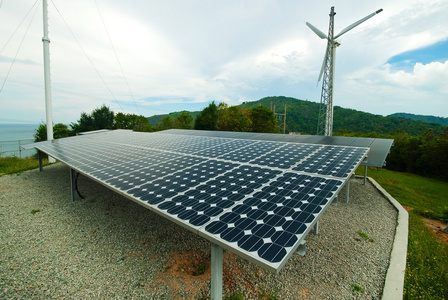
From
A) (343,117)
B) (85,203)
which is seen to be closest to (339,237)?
(85,203)

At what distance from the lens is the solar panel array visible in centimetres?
386

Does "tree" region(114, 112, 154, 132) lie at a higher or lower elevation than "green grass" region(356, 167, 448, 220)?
higher

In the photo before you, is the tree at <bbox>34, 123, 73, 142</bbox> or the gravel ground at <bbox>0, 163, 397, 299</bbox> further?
the tree at <bbox>34, 123, 73, 142</bbox>

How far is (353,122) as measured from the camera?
78.1 metres

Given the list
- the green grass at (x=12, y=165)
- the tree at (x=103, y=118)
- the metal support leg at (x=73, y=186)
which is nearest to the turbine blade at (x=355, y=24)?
the metal support leg at (x=73, y=186)

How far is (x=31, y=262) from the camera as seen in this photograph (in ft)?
23.2

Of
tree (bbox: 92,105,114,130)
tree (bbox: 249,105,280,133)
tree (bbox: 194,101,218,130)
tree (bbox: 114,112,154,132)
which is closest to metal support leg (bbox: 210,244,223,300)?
tree (bbox: 194,101,218,130)

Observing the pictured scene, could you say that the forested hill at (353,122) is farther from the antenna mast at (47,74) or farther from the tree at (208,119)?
the antenna mast at (47,74)

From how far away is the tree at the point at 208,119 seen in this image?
56181mm

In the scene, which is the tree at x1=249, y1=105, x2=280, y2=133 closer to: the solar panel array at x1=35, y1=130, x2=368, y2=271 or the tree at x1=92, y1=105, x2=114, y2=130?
the tree at x1=92, y1=105, x2=114, y2=130

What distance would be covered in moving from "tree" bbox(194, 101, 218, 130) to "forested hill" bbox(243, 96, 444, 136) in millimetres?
35605

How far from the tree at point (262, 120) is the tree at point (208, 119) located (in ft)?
38.8

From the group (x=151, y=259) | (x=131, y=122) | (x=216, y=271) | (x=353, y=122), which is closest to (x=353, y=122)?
(x=353, y=122)

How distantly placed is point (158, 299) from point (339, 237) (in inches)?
275
